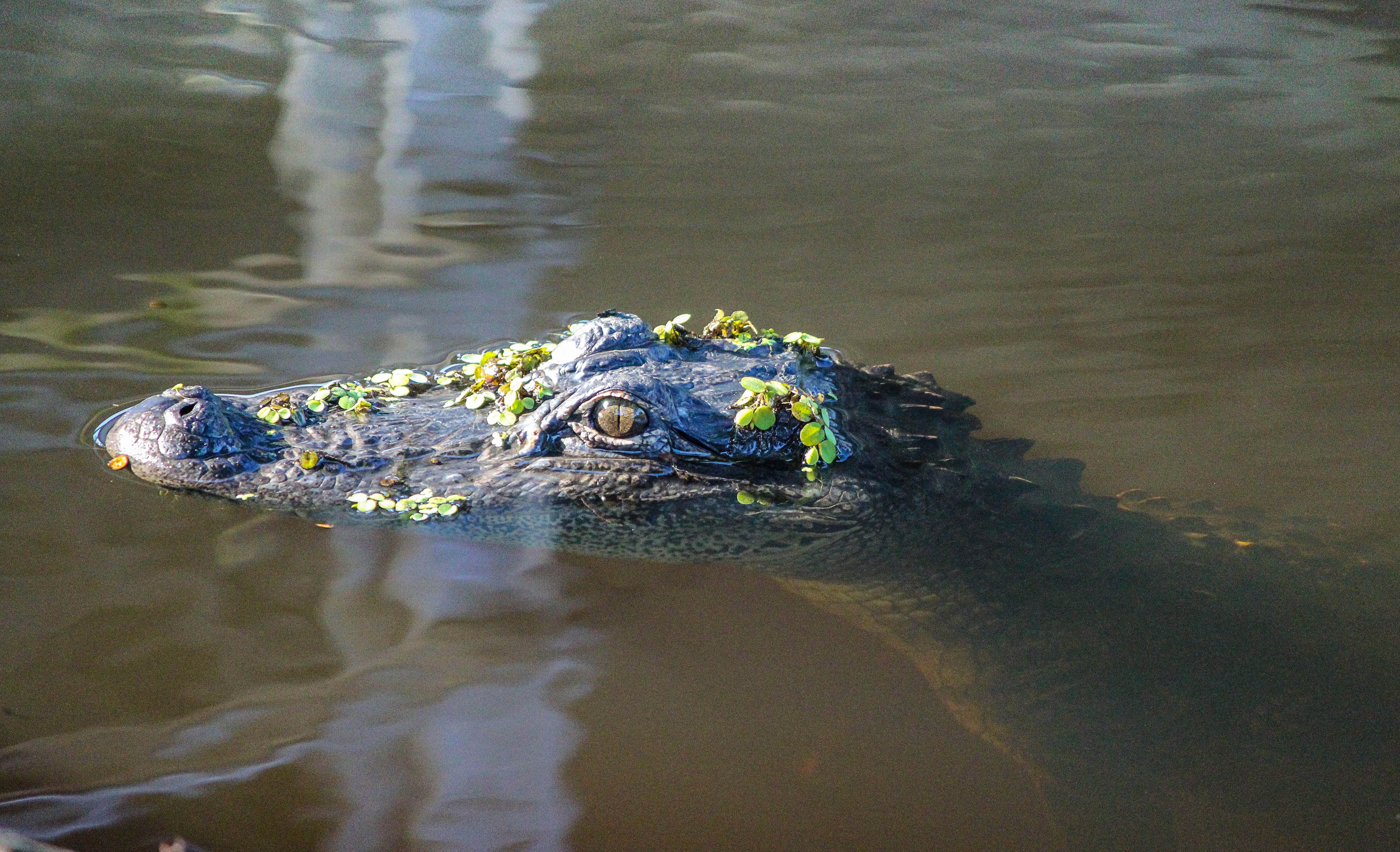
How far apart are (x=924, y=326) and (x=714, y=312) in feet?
3.59

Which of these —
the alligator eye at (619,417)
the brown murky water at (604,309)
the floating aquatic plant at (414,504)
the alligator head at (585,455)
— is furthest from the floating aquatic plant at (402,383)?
the alligator eye at (619,417)

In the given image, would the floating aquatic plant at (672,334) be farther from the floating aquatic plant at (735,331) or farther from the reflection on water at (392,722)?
the reflection on water at (392,722)

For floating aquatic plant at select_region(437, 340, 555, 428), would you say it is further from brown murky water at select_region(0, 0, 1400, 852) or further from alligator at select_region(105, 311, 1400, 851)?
brown murky water at select_region(0, 0, 1400, 852)

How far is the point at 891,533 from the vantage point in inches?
135

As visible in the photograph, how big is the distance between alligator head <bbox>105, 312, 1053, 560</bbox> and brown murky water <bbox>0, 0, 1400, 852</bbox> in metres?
0.16

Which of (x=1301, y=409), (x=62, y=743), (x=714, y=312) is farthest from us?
(x=714, y=312)

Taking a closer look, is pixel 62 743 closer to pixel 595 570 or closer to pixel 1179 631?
pixel 595 570

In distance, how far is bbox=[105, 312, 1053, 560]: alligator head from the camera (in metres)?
3.19

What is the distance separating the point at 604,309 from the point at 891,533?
2080 millimetres

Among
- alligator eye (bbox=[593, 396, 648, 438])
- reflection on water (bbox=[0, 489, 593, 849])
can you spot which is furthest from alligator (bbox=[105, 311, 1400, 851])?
reflection on water (bbox=[0, 489, 593, 849])

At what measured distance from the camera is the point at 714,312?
4.93 metres

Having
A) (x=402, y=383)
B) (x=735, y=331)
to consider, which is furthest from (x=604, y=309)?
(x=402, y=383)

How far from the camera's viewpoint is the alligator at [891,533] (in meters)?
3.03

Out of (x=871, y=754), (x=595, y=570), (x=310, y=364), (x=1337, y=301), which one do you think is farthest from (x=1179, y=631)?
(x=310, y=364)
